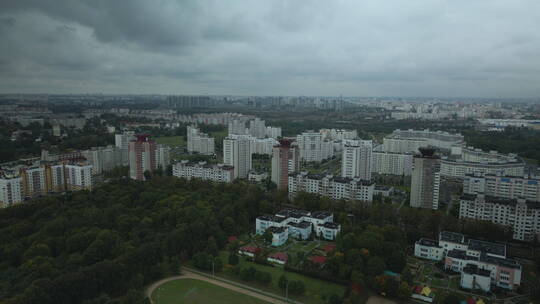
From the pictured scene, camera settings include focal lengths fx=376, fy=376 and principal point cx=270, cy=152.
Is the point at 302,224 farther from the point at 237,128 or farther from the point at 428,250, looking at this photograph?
the point at 237,128

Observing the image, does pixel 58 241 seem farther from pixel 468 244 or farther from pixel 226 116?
pixel 226 116

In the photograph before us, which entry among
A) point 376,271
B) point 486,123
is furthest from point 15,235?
point 486,123

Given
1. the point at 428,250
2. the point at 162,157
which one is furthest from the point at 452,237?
the point at 162,157

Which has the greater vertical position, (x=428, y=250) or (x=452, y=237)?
(x=452, y=237)

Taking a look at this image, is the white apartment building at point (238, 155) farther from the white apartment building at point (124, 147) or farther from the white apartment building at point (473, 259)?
the white apartment building at point (473, 259)

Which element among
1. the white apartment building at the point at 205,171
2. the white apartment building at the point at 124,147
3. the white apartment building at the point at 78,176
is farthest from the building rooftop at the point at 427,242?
the white apartment building at the point at 124,147
